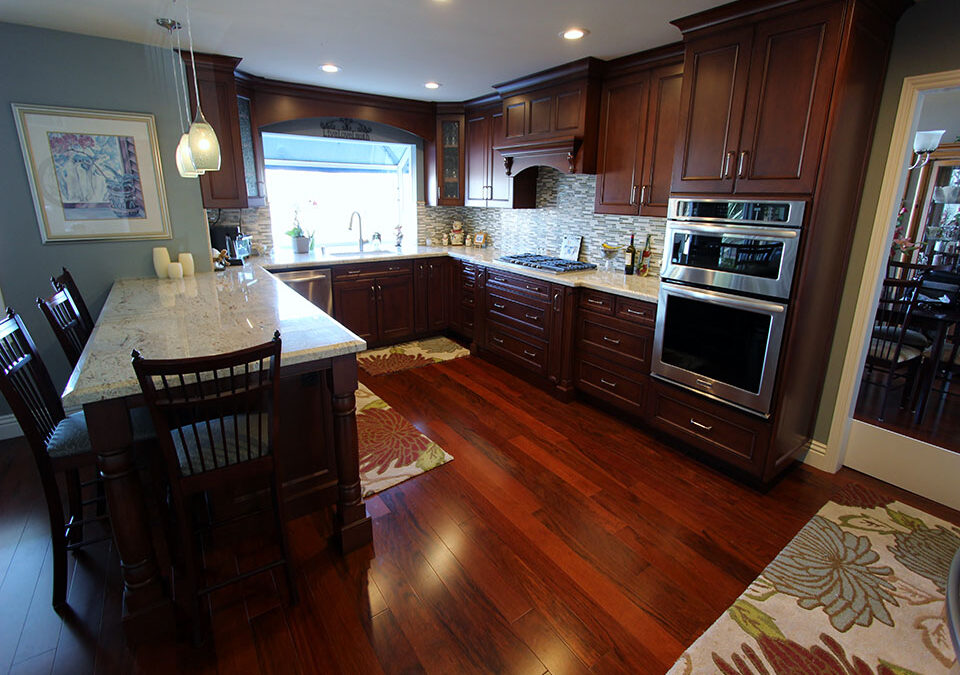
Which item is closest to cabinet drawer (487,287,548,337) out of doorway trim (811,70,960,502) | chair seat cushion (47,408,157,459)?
doorway trim (811,70,960,502)

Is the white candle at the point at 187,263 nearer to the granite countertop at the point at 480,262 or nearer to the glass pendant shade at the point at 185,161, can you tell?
the granite countertop at the point at 480,262

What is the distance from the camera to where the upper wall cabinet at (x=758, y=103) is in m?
2.12

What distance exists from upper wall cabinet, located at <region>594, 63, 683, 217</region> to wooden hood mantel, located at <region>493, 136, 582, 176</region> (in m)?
0.22

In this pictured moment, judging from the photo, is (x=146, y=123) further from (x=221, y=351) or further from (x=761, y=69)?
(x=761, y=69)

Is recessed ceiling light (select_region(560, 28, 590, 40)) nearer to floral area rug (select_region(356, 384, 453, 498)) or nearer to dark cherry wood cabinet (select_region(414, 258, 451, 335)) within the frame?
dark cherry wood cabinet (select_region(414, 258, 451, 335))

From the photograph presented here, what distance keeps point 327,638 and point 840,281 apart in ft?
9.99

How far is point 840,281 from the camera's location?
8.51ft

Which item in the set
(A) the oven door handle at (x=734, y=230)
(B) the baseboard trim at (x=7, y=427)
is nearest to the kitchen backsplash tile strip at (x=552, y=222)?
(A) the oven door handle at (x=734, y=230)

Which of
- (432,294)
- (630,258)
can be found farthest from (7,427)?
(630,258)

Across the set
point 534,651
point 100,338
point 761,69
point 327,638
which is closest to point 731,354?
point 761,69

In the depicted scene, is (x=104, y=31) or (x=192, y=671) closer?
(x=192, y=671)

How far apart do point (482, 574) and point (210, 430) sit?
1.23m

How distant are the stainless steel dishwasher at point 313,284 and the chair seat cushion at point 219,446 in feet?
8.08

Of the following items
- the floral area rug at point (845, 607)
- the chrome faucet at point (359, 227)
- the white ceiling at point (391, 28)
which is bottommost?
the floral area rug at point (845, 607)
